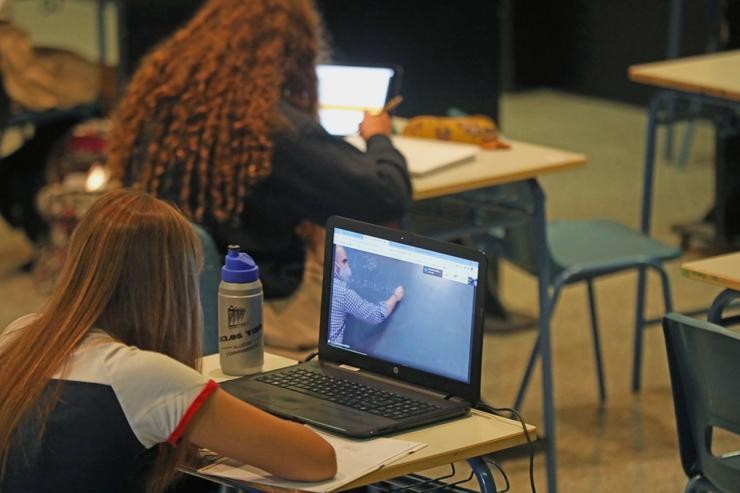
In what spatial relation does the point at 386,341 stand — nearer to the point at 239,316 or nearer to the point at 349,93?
the point at 239,316

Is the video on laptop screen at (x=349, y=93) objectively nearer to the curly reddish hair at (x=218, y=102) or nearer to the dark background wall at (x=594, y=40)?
the curly reddish hair at (x=218, y=102)

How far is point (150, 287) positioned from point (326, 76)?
1755 mm

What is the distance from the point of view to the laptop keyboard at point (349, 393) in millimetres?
2285

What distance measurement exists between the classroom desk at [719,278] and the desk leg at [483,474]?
36.1 inches

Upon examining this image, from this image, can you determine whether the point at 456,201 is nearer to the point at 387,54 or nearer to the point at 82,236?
the point at 387,54

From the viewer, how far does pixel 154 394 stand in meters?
1.99

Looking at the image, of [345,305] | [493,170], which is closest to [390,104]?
[493,170]

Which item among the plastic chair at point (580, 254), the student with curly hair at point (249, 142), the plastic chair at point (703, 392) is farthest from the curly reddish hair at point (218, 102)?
the plastic chair at point (703, 392)

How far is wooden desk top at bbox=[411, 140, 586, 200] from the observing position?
11.6 ft

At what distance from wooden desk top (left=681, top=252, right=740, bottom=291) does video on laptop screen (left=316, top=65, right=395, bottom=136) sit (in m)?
1.02

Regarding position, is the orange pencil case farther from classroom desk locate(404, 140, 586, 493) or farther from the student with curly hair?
the student with curly hair

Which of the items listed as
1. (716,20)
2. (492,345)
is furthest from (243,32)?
(716,20)

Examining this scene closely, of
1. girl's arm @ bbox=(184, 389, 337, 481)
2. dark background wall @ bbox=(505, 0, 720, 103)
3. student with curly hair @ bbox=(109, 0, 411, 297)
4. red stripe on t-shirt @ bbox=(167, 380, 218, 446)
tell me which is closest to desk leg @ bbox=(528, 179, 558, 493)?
student with curly hair @ bbox=(109, 0, 411, 297)

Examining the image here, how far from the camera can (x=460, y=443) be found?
7.16 ft
